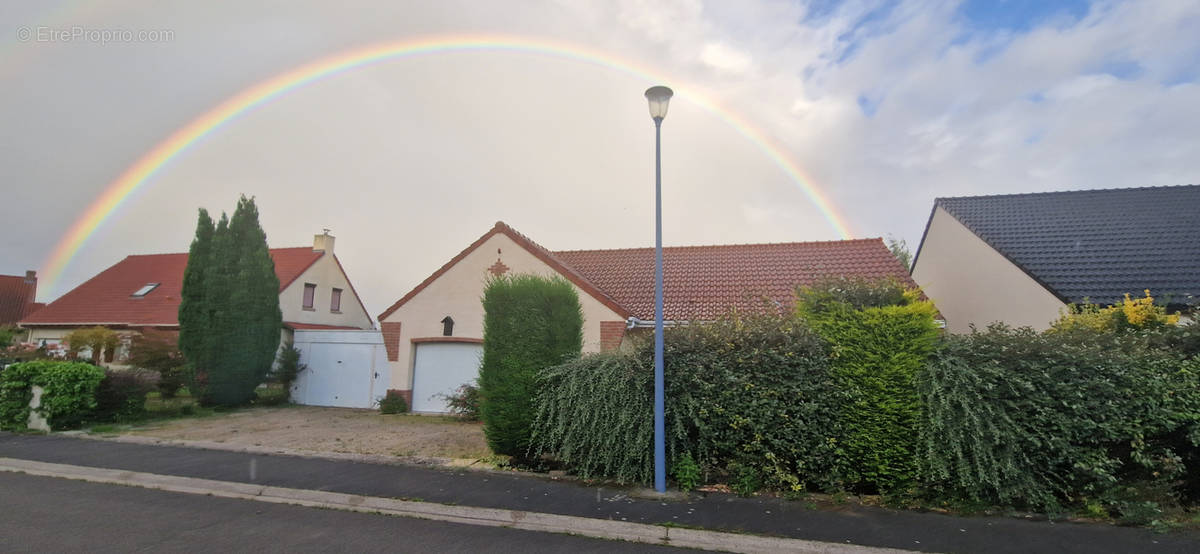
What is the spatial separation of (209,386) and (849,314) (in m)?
16.0

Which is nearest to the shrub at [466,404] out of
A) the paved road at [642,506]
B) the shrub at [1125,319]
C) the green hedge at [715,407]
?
the paved road at [642,506]

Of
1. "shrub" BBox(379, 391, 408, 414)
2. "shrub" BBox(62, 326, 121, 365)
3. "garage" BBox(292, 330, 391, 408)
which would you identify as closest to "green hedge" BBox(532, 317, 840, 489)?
"shrub" BBox(379, 391, 408, 414)

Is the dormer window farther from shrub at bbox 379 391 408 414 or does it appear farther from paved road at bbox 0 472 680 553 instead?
paved road at bbox 0 472 680 553

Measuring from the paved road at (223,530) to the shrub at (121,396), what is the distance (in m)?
6.29

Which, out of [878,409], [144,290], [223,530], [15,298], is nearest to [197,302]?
[144,290]

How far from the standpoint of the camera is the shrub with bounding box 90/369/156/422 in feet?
39.0

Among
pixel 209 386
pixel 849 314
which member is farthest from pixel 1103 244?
pixel 209 386

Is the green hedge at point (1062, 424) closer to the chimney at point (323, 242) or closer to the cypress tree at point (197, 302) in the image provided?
the cypress tree at point (197, 302)

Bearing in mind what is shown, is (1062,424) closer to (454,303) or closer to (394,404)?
(454,303)

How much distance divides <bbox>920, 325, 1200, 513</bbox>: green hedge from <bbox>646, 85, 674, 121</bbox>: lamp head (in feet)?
14.8

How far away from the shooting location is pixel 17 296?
36312mm

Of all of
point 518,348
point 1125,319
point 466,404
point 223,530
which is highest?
point 1125,319

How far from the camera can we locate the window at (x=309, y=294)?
2291 centimetres

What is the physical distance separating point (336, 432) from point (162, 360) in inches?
260
